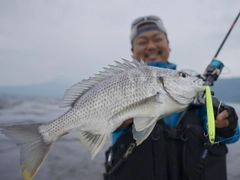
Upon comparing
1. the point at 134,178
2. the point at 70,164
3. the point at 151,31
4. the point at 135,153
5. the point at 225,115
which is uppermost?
the point at 151,31

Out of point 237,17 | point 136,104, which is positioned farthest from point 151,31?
point 136,104

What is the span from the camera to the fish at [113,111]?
1.62 metres

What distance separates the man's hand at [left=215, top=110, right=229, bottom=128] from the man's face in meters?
1.65

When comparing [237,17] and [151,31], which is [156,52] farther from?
[237,17]

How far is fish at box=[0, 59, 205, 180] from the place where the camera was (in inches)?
63.7

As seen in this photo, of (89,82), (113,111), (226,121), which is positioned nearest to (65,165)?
(89,82)

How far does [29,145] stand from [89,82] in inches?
26.8

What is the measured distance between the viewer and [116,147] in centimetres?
249

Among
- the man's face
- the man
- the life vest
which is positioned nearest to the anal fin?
the man

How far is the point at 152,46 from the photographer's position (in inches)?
134

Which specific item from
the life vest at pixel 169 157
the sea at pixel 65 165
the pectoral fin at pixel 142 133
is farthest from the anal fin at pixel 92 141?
the sea at pixel 65 165

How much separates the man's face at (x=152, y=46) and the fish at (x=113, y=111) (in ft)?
5.71

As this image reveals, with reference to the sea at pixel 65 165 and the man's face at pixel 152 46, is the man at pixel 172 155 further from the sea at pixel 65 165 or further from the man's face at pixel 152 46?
the sea at pixel 65 165

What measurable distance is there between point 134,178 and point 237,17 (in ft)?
10.3
